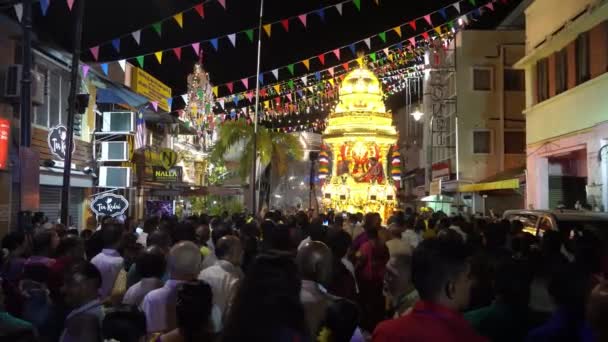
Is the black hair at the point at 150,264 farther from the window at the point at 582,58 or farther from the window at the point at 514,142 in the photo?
the window at the point at 514,142

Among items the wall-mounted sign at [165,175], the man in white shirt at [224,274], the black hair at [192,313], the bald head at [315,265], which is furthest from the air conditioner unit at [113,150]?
the black hair at [192,313]

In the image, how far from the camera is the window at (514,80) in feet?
108

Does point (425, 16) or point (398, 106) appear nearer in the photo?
point (425, 16)

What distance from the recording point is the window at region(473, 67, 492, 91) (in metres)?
33.5

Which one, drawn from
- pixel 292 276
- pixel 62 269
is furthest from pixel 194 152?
pixel 292 276

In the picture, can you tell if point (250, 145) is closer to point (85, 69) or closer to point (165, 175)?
point (165, 175)

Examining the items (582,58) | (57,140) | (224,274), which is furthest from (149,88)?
(224,274)

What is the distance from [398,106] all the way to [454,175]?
2156 cm

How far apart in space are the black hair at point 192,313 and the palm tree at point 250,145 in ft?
102

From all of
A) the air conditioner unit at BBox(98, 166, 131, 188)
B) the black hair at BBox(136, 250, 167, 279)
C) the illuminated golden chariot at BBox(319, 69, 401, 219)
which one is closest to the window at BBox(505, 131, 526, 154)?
the illuminated golden chariot at BBox(319, 69, 401, 219)

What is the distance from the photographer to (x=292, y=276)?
3.24 m

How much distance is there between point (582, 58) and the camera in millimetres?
19594

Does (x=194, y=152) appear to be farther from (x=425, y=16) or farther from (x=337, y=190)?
(x=425, y=16)

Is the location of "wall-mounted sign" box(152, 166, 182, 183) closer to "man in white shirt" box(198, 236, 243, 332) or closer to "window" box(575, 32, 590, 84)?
"window" box(575, 32, 590, 84)
